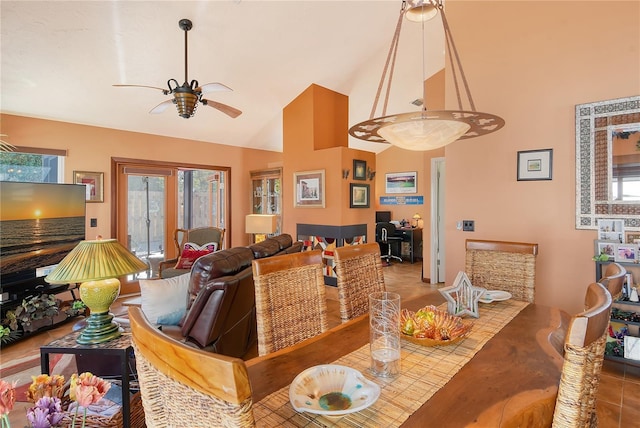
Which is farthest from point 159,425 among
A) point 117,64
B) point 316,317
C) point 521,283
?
point 117,64

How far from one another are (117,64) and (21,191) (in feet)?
5.50

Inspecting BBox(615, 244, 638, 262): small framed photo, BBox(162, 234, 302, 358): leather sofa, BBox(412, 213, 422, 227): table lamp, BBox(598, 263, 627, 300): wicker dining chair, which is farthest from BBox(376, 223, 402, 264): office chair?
BBox(598, 263, 627, 300): wicker dining chair

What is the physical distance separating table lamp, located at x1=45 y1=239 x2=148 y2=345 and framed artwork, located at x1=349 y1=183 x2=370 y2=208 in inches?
133

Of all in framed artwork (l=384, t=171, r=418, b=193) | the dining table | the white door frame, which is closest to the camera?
the dining table

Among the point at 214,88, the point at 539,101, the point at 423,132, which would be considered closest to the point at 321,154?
the point at 214,88

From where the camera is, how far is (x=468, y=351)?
126 cm

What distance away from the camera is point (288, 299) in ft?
4.98

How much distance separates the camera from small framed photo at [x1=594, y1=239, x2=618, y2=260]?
2441 millimetres

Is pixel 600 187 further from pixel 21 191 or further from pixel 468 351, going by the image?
pixel 21 191

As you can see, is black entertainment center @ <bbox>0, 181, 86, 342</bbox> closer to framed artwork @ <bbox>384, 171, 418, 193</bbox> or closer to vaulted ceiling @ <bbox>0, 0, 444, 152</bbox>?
vaulted ceiling @ <bbox>0, 0, 444, 152</bbox>

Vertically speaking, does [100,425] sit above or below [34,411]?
below

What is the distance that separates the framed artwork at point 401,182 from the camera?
25.5ft

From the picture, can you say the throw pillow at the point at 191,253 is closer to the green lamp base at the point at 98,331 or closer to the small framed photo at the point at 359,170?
the small framed photo at the point at 359,170

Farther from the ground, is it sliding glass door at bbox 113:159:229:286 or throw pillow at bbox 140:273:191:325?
sliding glass door at bbox 113:159:229:286
